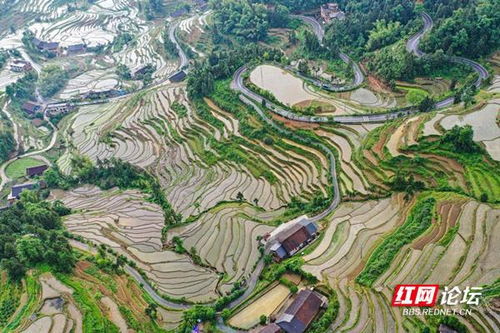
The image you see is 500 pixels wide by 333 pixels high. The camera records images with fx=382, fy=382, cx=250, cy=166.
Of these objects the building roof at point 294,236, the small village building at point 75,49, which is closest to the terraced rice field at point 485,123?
the building roof at point 294,236

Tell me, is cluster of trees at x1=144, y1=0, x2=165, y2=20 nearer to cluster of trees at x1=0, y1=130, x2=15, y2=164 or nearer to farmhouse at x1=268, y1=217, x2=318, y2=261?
cluster of trees at x1=0, y1=130, x2=15, y2=164

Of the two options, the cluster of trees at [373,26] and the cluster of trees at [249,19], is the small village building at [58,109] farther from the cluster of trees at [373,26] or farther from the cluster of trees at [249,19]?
the cluster of trees at [373,26]

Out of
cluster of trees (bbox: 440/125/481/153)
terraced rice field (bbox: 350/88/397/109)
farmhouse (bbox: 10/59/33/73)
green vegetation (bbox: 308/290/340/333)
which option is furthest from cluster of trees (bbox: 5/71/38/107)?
cluster of trees (bbox: 440/125/481/153)

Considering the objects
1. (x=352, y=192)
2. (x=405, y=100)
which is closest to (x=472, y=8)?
(x=405, y=100)

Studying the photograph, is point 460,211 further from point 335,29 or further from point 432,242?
point 335,29

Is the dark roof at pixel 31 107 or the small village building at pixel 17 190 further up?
the dark roof at pixel 31 107

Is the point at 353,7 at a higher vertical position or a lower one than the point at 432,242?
higher
